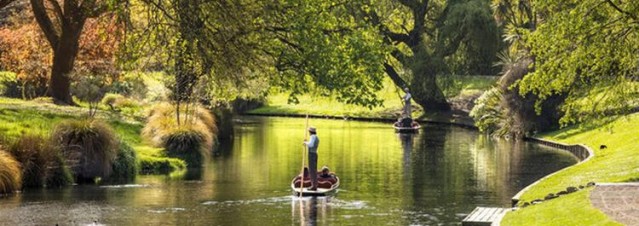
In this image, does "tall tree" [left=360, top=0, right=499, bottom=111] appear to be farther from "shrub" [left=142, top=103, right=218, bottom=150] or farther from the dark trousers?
the dark trousers

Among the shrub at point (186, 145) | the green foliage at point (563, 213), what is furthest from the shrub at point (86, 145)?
the green foliage at point (563, 213)

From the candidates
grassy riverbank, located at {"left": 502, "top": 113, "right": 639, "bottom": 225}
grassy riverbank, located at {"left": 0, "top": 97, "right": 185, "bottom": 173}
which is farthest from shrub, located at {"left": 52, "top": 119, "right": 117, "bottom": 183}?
grassy riverbank, located at {"left": 502, "top": 113, "right": 639, "bottom": 225}

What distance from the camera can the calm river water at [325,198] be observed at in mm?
31344

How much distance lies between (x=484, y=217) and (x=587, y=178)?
22.3 feet

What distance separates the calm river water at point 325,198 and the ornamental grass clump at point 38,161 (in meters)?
0.98

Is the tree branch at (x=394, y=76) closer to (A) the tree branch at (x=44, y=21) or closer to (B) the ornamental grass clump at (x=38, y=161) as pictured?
(A) the tree branch at (x=44, y=21)

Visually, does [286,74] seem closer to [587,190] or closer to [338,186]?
[338,186]

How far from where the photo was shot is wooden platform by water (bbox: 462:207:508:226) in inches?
1110

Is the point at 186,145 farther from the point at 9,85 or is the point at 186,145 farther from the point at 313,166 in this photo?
the point at 9,85

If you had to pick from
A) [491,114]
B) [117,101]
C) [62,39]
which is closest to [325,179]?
[62,39]

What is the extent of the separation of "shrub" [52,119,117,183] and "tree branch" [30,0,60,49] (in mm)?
13060

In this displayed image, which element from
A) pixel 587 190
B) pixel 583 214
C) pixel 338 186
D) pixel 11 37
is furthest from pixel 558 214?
pixel 11 37

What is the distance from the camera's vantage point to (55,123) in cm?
4275

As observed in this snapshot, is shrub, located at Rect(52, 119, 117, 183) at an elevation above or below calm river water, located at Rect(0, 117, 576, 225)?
above
